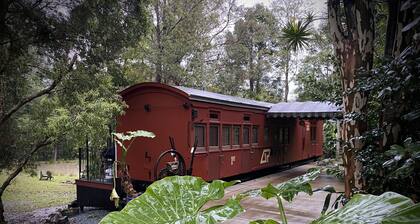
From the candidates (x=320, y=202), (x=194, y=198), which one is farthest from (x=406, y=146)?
(x=320, y=202)

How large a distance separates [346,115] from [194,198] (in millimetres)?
1821

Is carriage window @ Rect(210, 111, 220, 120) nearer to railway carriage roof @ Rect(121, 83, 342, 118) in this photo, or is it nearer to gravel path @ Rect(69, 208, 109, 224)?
railway carriage roof @ Rect(121, 83, 342, 118)

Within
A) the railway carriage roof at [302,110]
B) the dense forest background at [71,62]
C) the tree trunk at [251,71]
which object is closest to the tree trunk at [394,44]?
the dense forest background at [71,62]

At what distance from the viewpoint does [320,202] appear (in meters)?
5.70

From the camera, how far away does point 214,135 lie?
7707 mm

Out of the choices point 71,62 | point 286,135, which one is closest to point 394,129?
point 71,62

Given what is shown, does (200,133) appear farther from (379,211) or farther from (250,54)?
(250,54)

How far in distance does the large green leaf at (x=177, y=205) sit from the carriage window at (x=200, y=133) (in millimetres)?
5801

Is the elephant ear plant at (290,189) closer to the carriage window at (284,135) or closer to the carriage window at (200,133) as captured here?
the carriage window at (200,133)

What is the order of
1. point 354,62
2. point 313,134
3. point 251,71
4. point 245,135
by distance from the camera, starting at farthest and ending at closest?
point 251,71 → point 313,134 → point 245,135 → point 354,62

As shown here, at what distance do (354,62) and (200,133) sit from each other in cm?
482

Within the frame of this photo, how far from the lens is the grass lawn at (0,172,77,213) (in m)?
8.91

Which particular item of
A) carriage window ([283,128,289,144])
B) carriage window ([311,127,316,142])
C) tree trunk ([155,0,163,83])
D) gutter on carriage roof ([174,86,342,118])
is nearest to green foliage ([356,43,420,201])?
gutter on carriage roof ([174,86,342,118])

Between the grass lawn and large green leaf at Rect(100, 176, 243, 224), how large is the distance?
7.81 meters
